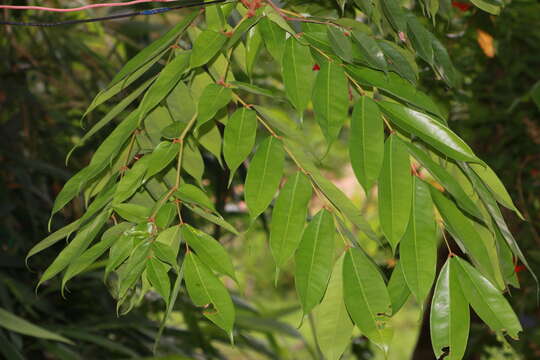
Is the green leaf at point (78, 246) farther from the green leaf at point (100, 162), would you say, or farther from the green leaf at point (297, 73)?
the green leaf at point (297, 73)

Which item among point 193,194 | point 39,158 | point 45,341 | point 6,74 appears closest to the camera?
point 193,194

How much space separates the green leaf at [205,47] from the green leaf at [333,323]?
177 mm

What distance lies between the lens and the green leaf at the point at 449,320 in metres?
0.48

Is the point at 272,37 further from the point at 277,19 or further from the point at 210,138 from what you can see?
the point at 210,138

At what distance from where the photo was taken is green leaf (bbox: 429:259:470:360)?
481 millimetres

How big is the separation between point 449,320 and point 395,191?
0.09 metres

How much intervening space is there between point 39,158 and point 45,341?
14.8 inches

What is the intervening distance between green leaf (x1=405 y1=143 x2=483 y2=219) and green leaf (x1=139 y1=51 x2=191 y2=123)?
0.56 ft

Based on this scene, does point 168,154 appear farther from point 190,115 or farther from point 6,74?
point 6,74

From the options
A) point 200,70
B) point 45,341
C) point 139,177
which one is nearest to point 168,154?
point 139,177

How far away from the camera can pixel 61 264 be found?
54 cm

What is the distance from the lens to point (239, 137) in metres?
0.51

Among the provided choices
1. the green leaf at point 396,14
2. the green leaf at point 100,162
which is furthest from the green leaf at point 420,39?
the green leaf at point 100,162

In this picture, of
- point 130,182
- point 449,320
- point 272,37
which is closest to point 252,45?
point 272,37
